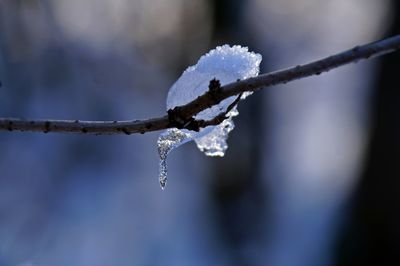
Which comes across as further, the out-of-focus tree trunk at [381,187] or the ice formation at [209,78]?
the out-of-focus tree trunk at [381,187]

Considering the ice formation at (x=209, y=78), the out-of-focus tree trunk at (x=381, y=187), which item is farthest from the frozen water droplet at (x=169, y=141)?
the out-of-focus tree trunk at (x=381, y=187)

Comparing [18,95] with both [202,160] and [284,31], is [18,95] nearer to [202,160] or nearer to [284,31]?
[202,160]

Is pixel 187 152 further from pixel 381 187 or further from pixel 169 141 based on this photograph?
pixel 169 141

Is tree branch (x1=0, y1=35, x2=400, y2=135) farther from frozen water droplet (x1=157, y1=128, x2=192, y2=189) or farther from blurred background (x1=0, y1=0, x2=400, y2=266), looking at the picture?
blurred background (x1=0, y1=0, x2=400, y2=266)

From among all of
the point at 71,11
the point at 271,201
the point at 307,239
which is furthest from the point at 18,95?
the point at 307,239

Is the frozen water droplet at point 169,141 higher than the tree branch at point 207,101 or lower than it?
lower

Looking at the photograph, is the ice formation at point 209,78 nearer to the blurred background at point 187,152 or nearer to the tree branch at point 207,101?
the tree branch at point 207,101

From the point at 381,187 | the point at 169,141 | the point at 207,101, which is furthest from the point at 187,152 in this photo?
the point at 207,101
